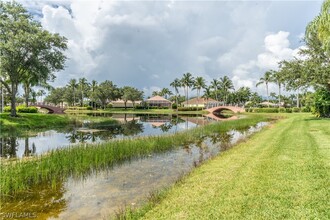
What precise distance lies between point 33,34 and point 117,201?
86.6ft

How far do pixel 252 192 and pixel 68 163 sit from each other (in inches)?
291

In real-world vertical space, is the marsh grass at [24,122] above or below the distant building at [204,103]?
below

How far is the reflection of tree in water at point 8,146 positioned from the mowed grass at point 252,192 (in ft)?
37.4

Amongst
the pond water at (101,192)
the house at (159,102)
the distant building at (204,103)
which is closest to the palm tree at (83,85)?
the house at (159,102)

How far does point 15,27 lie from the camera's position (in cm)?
2680

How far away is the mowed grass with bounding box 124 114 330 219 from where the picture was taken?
17.3ft

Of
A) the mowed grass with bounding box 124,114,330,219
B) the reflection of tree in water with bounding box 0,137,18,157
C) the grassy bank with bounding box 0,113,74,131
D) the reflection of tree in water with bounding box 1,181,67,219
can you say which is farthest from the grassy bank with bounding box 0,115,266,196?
the grassy bank with bounding box 0,113,74,131

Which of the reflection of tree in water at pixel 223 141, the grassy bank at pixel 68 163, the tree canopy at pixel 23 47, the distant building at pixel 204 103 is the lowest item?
the reflection of tree in water at pixel 223 141

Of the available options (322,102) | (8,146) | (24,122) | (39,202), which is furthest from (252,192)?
(322,102)

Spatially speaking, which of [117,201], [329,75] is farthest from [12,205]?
[329,75]

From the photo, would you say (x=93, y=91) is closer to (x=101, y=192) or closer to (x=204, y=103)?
(x=204, y=103)

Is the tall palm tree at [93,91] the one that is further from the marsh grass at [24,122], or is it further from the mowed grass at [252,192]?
the mowed grass at [252,192]

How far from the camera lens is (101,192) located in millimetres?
8016

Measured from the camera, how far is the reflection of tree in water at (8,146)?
14.1m
